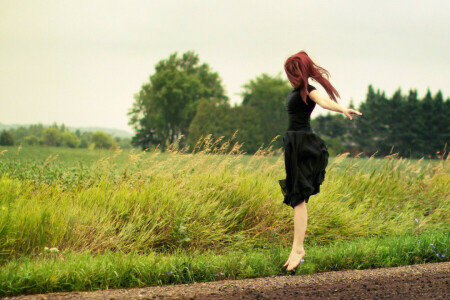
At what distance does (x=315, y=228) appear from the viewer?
6012 millimetres

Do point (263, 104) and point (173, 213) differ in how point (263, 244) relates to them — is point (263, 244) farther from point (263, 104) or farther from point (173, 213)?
point (263, 104)

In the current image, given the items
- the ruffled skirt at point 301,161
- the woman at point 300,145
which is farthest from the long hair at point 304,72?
the ruffled skirt at point 301,161

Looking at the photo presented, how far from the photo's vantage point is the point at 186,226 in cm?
534

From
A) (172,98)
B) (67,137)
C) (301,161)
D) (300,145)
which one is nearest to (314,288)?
(301,161)

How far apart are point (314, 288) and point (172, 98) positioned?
152 ft

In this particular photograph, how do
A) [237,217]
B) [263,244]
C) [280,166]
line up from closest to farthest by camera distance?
[263,244], [237,217], [280,166]

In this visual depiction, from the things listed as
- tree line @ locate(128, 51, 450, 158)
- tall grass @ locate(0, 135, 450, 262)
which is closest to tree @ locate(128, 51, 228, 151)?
tree line @ locate(128, 51, 450, 158)

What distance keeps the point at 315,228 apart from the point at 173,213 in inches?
79.6

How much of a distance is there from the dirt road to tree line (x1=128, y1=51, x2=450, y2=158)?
3337 cm

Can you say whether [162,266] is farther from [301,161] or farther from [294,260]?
[301,161]

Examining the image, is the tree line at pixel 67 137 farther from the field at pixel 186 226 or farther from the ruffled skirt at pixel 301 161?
the ruffled skirt at pixel 301 161

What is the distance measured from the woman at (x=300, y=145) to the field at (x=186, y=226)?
542 mm

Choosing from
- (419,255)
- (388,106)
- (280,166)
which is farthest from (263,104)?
(419,255)

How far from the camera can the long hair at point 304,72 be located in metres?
4.21
